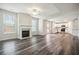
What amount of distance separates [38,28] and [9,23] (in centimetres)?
69

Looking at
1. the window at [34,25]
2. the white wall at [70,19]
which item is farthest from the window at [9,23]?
the white wall at [70,19]

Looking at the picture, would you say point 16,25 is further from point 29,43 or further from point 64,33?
point 64,33

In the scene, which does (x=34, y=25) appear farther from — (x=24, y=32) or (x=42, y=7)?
(x=42, y=7)

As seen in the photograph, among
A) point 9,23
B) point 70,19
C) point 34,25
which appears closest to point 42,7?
point 34,25

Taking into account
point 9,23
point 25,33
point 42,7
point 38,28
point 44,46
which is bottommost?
point 44,46

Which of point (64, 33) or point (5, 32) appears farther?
point (64, 33)

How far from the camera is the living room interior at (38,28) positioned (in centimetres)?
236

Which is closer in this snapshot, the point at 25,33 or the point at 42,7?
the point at 42,7

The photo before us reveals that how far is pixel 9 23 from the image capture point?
8.07ft

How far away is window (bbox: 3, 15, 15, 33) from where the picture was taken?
2.38 metres

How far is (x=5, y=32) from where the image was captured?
2352 millimetres

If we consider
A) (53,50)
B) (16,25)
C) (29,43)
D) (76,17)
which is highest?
(76,17)
